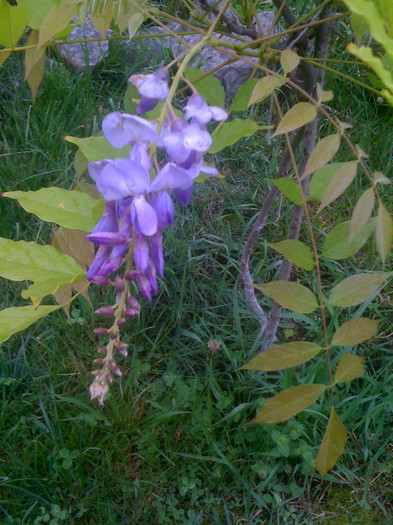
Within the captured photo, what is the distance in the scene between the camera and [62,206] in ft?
2.67

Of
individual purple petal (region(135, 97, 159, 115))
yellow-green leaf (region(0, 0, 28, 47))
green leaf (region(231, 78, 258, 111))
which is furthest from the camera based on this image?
green leaf (region(231, 78, 258, 111))

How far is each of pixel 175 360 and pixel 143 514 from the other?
45cm

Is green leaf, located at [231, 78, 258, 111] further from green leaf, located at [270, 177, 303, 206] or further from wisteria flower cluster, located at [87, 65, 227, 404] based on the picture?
wisteria flower cluster, located at [87, 65, 227, 404]

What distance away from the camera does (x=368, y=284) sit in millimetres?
824

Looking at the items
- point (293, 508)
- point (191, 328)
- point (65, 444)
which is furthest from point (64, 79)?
point (293, 508)

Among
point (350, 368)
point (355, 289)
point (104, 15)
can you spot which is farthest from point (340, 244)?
point (104, 15)

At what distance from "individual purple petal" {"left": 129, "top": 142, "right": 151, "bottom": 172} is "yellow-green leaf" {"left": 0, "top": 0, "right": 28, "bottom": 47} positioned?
0.46 meters

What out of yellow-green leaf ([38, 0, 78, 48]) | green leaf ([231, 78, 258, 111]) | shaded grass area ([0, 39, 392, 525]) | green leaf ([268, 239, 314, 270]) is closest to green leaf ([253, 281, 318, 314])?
green leaf ([268, 239, 314, 270])

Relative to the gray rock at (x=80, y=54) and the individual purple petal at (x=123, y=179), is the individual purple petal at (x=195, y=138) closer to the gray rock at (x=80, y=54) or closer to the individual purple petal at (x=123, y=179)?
the individual purple petal at (x=123, y=179)

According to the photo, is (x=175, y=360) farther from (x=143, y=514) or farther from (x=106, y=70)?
(x=106, y=70)

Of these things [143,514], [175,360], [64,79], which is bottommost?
[143,514]

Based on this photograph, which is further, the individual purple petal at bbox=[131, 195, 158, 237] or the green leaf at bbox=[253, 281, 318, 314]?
the green leaf at bbox=[253, 281, 318, 314]

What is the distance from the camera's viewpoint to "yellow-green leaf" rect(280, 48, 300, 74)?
751mm

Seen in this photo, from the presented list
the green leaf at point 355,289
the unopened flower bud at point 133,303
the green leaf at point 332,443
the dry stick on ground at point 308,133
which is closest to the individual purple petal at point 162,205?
the unopened flower bud at point 133,303
